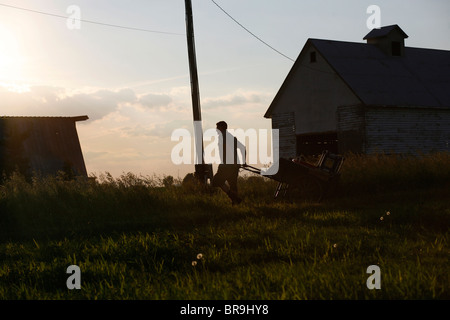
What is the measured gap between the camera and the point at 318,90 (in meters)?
A: 27.9

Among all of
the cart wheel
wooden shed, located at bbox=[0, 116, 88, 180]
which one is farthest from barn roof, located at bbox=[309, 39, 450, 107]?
wooden shed, located at bbox=[0, 116, 88, 180]

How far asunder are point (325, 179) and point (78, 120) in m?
20.5

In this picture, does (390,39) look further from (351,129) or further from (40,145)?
(40,145)

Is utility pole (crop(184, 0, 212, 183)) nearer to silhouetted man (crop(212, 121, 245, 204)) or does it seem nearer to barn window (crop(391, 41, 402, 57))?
silhouetted man (crop(212, 121, 245, 204))

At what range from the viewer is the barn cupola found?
30.3 m

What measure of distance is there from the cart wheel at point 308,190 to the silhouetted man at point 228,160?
1691 millimetres

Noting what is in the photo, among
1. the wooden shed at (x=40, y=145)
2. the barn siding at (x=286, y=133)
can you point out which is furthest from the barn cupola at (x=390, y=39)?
the wooden shed at (x=40, y=145)

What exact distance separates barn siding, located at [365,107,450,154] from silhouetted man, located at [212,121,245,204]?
46.7ft

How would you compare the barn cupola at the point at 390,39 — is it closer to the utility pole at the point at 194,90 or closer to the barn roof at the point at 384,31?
the barn roof at the point at 384,31

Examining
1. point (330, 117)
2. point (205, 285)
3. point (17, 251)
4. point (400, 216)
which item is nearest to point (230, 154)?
point (400, 216)

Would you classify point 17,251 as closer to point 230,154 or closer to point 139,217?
point 139,217

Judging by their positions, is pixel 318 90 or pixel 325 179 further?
pixel 318 90

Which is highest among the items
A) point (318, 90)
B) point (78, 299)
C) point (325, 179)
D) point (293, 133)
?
point (318, 90)
